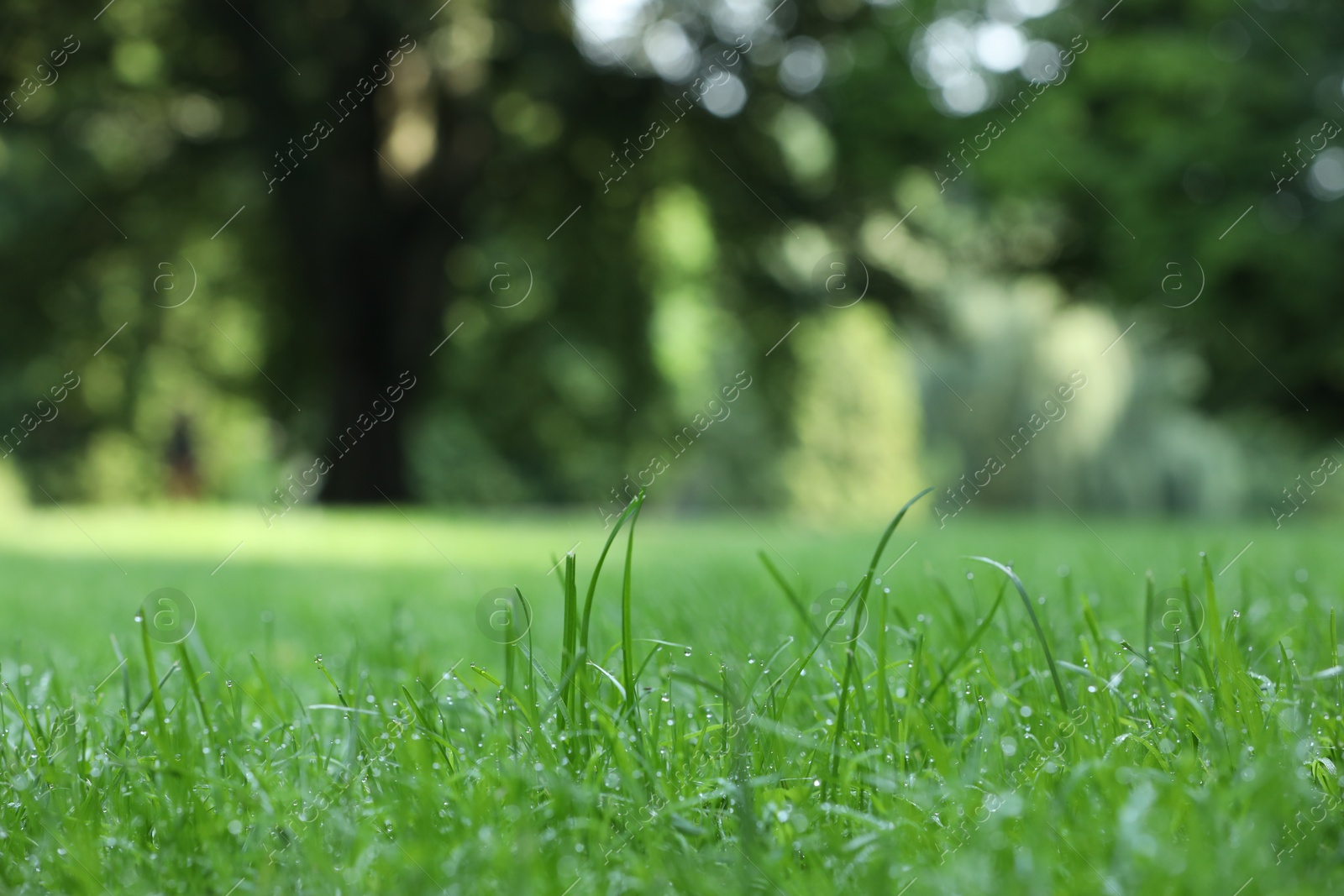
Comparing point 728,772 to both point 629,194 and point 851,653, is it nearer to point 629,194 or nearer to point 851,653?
point 851,653

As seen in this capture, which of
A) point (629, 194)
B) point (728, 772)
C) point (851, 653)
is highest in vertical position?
point (629, 194)

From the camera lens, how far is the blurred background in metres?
11.2

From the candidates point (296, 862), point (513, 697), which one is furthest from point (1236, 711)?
point (296, 862)

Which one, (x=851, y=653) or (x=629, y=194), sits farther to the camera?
(x=629, y=194)

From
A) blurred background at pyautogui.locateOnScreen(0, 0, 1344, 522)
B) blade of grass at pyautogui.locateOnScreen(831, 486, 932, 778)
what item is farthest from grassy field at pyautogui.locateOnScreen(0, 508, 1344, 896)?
blurred background at pyautogui.locateOnScreen(0, 0, 1344, 522)

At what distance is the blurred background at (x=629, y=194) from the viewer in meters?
11.2

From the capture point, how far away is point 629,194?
14.1 metres

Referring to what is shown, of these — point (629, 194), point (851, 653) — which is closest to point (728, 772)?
point (851, 653)

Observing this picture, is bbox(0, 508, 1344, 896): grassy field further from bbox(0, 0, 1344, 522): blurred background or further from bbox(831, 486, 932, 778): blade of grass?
bbox(0, 0, 1344, 522): blurred background

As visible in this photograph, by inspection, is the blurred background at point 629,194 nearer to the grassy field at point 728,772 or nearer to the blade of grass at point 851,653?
the grassy field at point 728,772

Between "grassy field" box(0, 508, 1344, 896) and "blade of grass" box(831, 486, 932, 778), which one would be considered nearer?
"grassy field" box(0, 508, 1344, 896)

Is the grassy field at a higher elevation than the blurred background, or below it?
below

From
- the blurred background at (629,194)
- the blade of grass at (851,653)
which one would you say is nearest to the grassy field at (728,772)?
the blade of grass at (851,653)

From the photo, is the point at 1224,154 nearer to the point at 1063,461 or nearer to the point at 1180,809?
the point at 1180,809
